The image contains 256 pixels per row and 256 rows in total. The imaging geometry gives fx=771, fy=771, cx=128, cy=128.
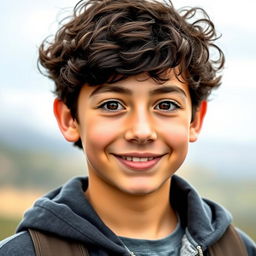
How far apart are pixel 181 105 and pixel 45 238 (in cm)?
76

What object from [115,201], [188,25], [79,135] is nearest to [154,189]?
[115,201]

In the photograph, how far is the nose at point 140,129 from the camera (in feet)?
9.65

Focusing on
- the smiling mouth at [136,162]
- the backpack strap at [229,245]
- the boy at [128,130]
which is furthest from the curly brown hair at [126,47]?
the backpack strap at [229,245]

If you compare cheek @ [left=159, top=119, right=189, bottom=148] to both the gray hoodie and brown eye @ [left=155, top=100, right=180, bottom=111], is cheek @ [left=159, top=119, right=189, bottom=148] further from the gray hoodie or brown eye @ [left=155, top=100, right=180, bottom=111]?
the gray hoodie

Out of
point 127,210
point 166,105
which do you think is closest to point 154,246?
point 127,210

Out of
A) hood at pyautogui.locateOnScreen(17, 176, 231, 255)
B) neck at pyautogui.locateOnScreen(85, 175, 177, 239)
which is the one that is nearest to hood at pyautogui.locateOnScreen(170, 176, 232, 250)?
hood at pyautogui.locateOnScreen(17, 176, 231, 255)

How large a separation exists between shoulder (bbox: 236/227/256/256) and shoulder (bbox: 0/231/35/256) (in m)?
0.97

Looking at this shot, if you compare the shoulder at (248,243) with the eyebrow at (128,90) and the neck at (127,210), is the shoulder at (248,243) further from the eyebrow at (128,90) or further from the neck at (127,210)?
the eyebrow at (128,90)

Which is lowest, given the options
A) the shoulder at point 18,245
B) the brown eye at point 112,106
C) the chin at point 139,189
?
the shoulder at point 18,245

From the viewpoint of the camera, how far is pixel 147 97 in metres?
3.00

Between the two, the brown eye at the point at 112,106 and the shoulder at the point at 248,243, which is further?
the shoulder at the point at 248,243

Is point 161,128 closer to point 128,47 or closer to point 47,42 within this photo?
point 128,47

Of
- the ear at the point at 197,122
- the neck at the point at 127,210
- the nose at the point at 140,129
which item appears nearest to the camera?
the nose at the point at 140,129

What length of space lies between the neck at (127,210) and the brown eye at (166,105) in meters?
0.36
